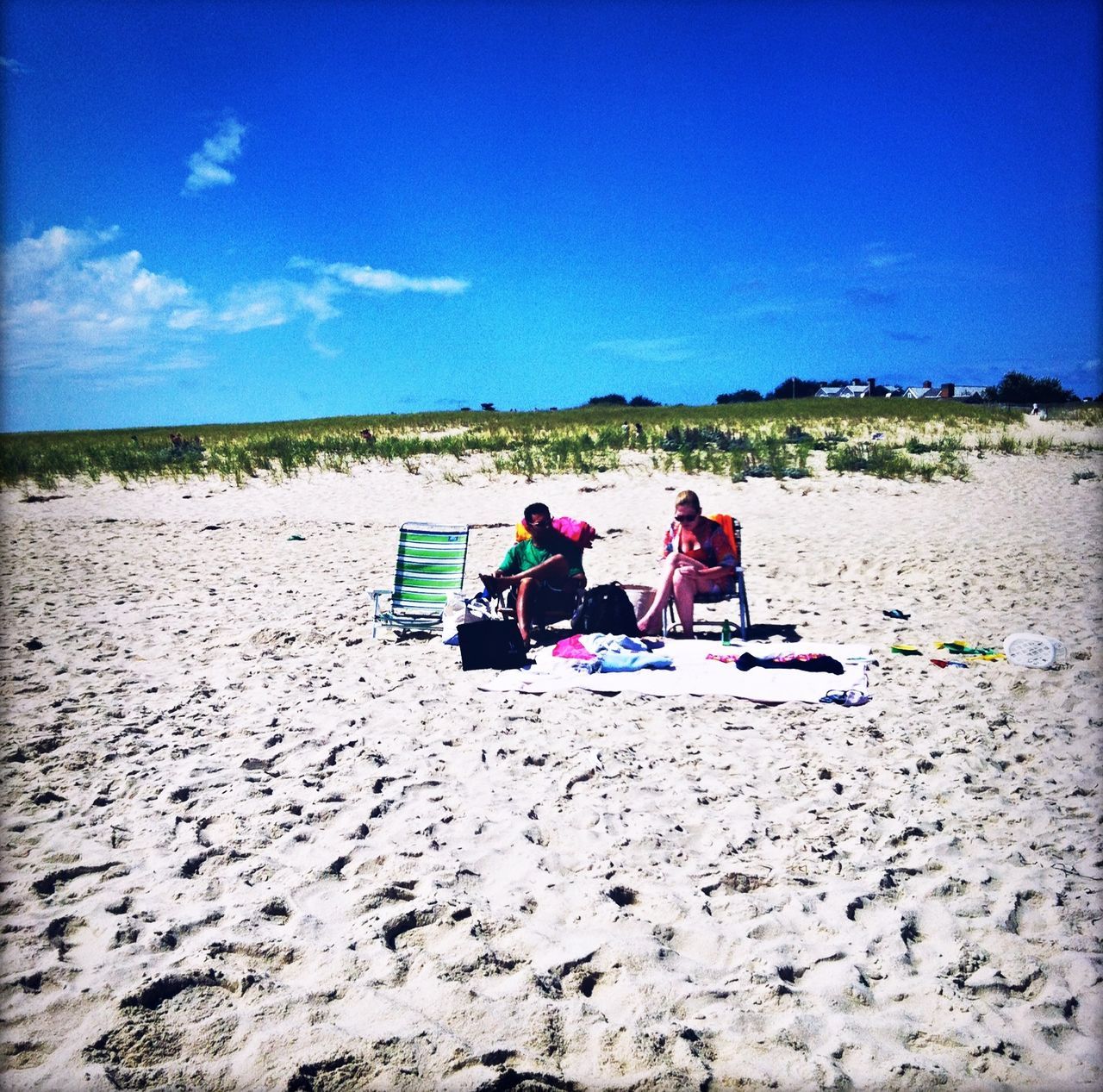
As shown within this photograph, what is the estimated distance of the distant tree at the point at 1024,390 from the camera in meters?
31.8

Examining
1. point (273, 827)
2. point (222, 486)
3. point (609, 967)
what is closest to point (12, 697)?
point (273, 827)

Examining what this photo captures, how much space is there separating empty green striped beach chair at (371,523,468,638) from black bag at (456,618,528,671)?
Answer: 1005 millimetres

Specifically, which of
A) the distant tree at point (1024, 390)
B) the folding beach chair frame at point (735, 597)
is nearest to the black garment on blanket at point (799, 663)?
the folding beach chair frame at point (735, 597)

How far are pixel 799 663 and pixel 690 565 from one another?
4.08 ft

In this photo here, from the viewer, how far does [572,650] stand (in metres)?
5.84

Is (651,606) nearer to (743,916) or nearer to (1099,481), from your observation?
(743,916)

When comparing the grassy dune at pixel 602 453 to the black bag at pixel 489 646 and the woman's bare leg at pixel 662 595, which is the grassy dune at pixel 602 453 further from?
the black bag at pixel 489 646

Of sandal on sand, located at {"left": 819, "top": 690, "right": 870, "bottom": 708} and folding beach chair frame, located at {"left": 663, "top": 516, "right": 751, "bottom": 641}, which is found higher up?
folding beach chair frame, located at {"left": 663, "top": 516, "right": 751, "bottom": 641}

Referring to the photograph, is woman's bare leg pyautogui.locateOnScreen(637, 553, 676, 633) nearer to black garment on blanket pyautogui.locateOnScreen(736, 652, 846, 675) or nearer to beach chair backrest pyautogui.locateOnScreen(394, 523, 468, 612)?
black garment on blanket pyautogui.locateOnScreen(736, 652, 846, 675)

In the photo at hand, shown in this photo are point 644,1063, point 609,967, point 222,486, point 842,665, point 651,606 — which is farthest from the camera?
point 222,486

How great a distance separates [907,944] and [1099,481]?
45.8ft

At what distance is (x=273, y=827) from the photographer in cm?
337

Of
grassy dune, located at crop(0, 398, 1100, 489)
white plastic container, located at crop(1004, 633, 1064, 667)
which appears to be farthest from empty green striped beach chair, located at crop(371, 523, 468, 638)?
grassy dune, located at crop(0, 398, 1100, 489)

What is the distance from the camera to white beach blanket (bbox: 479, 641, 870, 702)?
507cm
